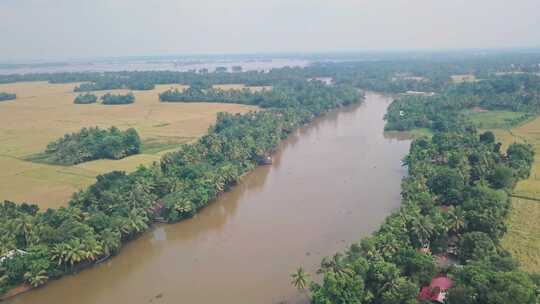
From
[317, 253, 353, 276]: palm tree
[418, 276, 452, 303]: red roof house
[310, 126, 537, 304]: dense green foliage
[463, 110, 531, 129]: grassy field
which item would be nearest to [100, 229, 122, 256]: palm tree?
[310, 126, 537, 304]: dense green foliage

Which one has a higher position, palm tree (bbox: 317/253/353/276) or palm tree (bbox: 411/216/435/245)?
palm tree (bbox: 411/216/435/245)

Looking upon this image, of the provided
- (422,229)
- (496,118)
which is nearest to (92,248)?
(422,229)

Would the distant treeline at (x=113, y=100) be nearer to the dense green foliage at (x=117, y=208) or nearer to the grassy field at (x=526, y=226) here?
the dense green foliage at (x=117, y=208)

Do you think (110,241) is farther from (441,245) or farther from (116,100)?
(116,100)

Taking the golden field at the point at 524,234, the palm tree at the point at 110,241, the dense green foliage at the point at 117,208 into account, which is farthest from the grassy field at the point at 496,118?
the palm tree at the point at 110,241

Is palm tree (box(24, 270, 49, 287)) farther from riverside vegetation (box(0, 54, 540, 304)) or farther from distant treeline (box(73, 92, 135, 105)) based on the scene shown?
distant treeline (box(73, 92, 135, 105))
